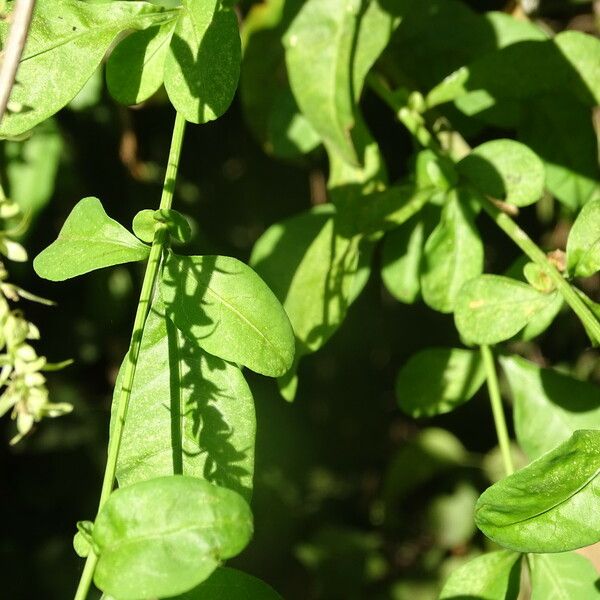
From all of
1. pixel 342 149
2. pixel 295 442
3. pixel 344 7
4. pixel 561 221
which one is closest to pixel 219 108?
pixel 342 149

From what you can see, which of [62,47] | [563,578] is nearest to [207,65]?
[62,47]

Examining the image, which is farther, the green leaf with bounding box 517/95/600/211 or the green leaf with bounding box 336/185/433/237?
the green leaf with bounding box 517/95/600/211

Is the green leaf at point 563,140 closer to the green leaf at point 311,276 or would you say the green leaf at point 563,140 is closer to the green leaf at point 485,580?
the green leaf at point 311,276

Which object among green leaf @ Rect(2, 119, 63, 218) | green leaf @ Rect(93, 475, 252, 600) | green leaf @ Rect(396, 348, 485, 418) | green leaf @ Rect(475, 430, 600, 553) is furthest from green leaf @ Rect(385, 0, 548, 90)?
green leaf @ Rect(93, 475, 252, 600)

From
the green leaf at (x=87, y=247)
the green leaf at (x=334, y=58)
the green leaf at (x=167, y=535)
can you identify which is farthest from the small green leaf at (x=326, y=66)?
the green leaf at (x=167, y=535)

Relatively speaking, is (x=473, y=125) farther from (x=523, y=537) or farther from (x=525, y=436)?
(x=523, y=537)

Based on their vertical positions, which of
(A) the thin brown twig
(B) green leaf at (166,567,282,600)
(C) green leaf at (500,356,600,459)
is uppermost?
(A) the thin brown twig

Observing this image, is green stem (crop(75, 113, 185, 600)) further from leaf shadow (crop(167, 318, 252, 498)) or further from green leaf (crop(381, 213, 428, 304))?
green leaf (crop(381, 213, 428, 304))
